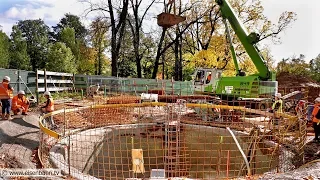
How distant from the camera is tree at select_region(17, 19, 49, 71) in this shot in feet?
161

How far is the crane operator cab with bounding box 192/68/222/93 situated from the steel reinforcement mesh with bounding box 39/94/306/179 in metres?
2.19

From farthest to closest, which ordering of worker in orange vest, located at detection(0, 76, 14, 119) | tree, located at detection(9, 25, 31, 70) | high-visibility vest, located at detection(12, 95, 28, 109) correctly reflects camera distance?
tree, located at detection(9, 25, 31, 70) < high-visibility vest, located at detection(12, 95, 28, 109) < worker in orange vest, located at detection(0, 76, 14, 119)

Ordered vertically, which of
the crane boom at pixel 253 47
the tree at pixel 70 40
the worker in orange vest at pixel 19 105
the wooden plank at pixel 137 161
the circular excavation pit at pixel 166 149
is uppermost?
the tree at pixel 70 40

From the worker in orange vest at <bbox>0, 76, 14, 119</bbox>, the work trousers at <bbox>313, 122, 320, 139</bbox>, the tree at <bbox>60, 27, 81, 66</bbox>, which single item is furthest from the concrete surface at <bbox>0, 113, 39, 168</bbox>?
the tree at <bbox>60, 27, 81, 66</bbox>

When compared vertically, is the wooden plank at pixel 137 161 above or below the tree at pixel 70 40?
below

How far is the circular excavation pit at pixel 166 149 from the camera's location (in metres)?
7.89

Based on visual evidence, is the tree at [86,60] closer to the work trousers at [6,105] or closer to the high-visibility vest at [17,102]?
the high-visibility vest at [17,102]

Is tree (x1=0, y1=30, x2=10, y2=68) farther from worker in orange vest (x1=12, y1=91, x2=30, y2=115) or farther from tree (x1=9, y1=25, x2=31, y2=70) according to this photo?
worker in orange vest (x1=12, y1=91, x2=30, y2=115)

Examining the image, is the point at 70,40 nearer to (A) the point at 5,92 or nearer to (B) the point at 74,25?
(B) the point at 74,25

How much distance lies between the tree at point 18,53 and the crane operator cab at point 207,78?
34.9 meters

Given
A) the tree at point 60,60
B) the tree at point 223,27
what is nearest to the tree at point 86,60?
the tree at point 60,60

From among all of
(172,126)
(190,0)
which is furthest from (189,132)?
(190,0)

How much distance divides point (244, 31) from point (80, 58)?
38692mm

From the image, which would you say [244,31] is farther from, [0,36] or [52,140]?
[0,36]
